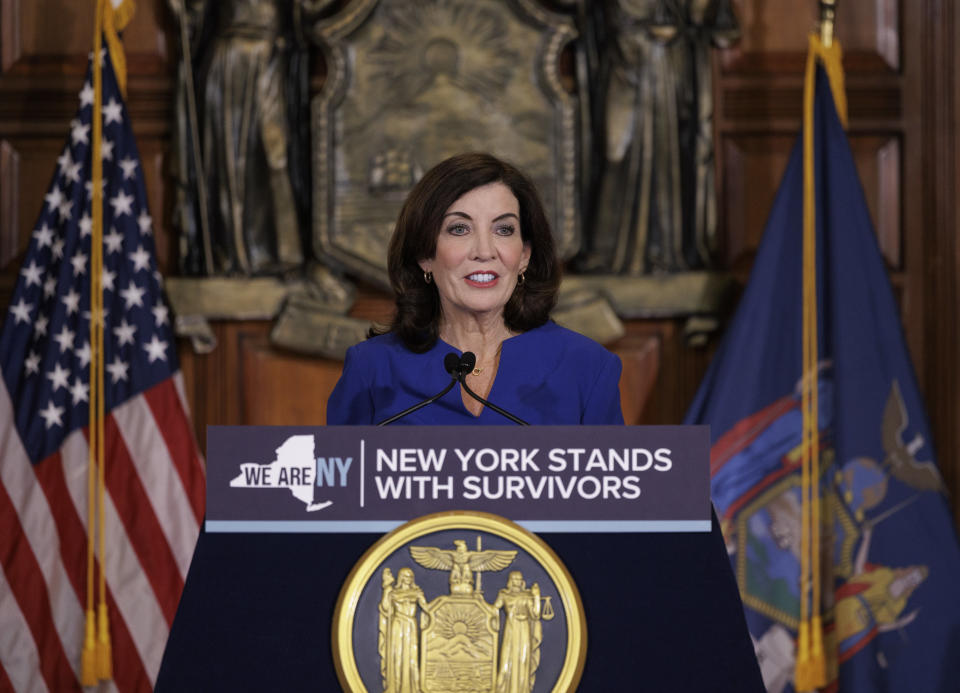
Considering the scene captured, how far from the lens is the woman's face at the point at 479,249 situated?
2.12 metres

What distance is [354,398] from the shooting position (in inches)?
86.4

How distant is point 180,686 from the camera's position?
4.30 feet

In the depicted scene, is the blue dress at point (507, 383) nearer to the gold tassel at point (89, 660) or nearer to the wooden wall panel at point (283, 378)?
the gold tassel at point (89, 660)

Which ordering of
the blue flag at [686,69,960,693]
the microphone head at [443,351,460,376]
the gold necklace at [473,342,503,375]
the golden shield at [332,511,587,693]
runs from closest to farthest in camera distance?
the golden shield at [332,511,587,693] < the microphone head at [443,351,460,376] < the gold necklace at [473,342,503,375] < the blue flag at [686,69,960,693]

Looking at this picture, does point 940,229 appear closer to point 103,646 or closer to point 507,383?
point 507,383

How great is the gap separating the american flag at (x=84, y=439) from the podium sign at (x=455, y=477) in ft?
6.93

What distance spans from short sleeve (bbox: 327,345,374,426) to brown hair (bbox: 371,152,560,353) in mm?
112

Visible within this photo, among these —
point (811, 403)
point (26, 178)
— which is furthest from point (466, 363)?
point (26, 178)

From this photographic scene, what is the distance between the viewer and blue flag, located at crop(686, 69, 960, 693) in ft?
10.5

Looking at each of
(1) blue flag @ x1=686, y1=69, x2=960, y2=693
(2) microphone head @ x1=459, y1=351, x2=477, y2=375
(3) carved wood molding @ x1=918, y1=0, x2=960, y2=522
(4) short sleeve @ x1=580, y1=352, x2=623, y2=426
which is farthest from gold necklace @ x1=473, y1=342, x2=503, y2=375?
(3) carved wood molding @ x1=918, y1=0, x2=960, y2=522

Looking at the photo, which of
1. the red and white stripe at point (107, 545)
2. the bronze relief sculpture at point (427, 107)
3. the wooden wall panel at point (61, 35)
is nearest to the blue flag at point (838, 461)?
the bronze relief sculpture at point (427, 107)

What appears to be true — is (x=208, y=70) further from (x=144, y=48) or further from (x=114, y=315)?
(x=114, y=315)

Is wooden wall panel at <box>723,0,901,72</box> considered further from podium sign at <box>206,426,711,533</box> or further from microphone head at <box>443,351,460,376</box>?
podium sign at <box>206,426,711,533</box>

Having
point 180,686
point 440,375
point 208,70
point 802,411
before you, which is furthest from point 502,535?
point 208,70
